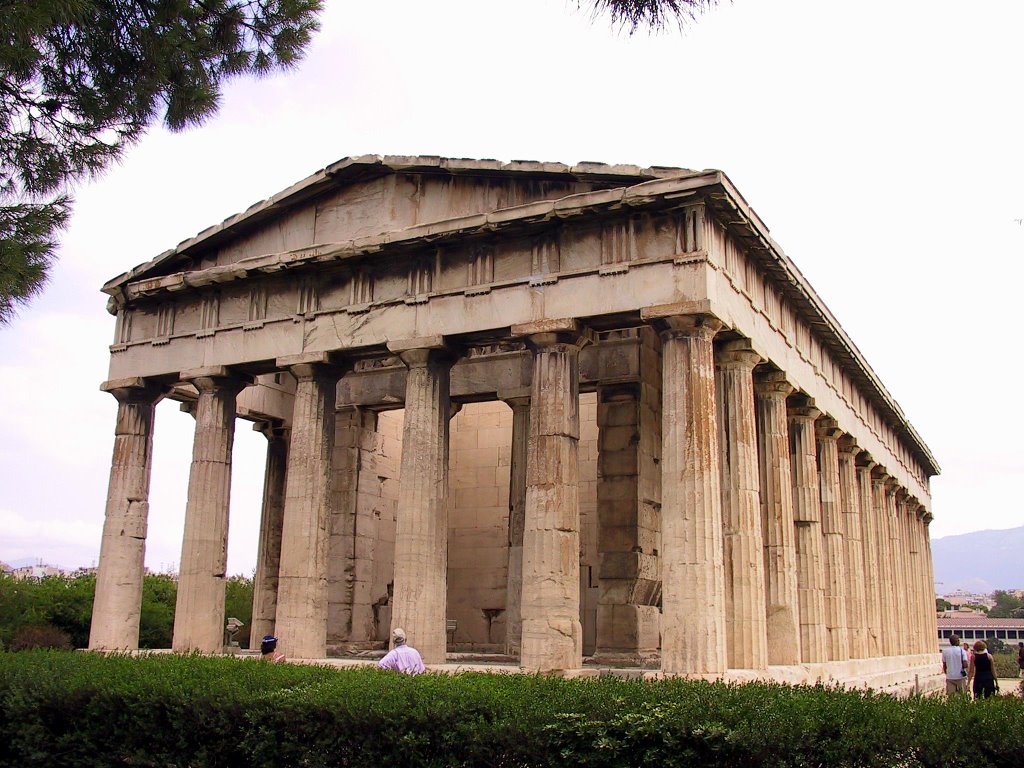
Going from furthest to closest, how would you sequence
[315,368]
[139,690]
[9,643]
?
[9,643] < [315,368] < [139,690]

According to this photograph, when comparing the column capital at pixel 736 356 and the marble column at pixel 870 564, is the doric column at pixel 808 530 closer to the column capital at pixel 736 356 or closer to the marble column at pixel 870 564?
the column capital at pixel 736 356

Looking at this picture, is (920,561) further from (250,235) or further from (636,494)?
(250,235)

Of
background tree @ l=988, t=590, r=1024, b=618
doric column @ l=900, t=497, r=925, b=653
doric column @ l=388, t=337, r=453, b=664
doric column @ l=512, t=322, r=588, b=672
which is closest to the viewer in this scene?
doric column @ l=512, t=322, r=588, b=672

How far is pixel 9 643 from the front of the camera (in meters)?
25.7

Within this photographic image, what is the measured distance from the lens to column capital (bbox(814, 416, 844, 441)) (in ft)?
77.2

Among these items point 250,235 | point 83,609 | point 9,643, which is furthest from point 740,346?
point 83,609

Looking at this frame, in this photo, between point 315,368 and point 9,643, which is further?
point 9,643

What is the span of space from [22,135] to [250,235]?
8.57 m

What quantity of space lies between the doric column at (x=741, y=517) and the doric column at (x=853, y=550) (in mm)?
8428

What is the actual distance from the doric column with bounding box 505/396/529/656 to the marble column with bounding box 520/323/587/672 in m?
3.46

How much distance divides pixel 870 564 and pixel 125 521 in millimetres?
18681

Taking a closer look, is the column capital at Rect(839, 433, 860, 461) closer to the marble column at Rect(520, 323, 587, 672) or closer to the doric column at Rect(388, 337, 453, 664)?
the marble column at Rect(520, 323, 587, 672)

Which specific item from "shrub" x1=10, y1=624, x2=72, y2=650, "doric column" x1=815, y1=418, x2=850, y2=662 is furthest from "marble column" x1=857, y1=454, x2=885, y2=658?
"shrub" x1=10, y1=624, x2=72, y2=650

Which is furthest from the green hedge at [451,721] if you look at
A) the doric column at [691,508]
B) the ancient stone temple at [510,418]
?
the ancient stone temple at [510,418]
